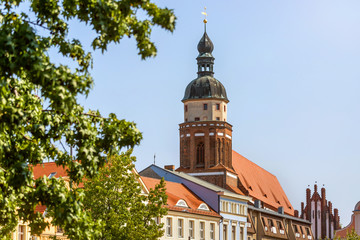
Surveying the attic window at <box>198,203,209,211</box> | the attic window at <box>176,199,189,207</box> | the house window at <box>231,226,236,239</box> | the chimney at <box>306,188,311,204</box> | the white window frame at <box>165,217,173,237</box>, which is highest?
the chimney at <box>306,188,311,204</box>

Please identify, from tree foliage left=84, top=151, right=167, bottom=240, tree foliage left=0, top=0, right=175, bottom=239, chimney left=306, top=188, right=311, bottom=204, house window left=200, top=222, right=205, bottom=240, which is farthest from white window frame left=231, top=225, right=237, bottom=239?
tree foliage left=0, top=0, right=175, bottom=239

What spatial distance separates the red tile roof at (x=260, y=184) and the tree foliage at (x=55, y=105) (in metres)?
82.9

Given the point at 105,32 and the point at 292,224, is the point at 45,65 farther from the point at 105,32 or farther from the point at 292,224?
the point at 292,224

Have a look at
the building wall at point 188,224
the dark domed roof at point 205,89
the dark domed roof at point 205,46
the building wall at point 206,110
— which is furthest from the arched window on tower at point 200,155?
the building wall at point 188,224

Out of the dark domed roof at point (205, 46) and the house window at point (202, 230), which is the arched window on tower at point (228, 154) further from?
the house window at point (202, 230)

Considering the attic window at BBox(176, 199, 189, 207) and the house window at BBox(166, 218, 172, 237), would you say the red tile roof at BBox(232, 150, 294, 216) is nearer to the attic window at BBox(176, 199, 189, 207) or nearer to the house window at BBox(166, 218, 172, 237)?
the attic window at BBox(176, 199, 189, 207)

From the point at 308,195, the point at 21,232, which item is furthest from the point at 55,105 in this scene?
the point at 308,195

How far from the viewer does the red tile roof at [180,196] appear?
219ft

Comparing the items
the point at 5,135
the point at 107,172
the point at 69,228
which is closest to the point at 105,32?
the point at 5,135

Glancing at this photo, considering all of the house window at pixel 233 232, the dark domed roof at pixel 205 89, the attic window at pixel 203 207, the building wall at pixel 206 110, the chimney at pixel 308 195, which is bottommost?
the house window at pixel 233 232

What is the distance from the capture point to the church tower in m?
98.2

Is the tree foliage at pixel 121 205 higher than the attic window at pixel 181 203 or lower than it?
lower

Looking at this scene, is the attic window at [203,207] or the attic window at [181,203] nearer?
the attic window at [181,203]

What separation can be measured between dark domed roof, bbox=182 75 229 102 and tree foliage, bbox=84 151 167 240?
188 ft
